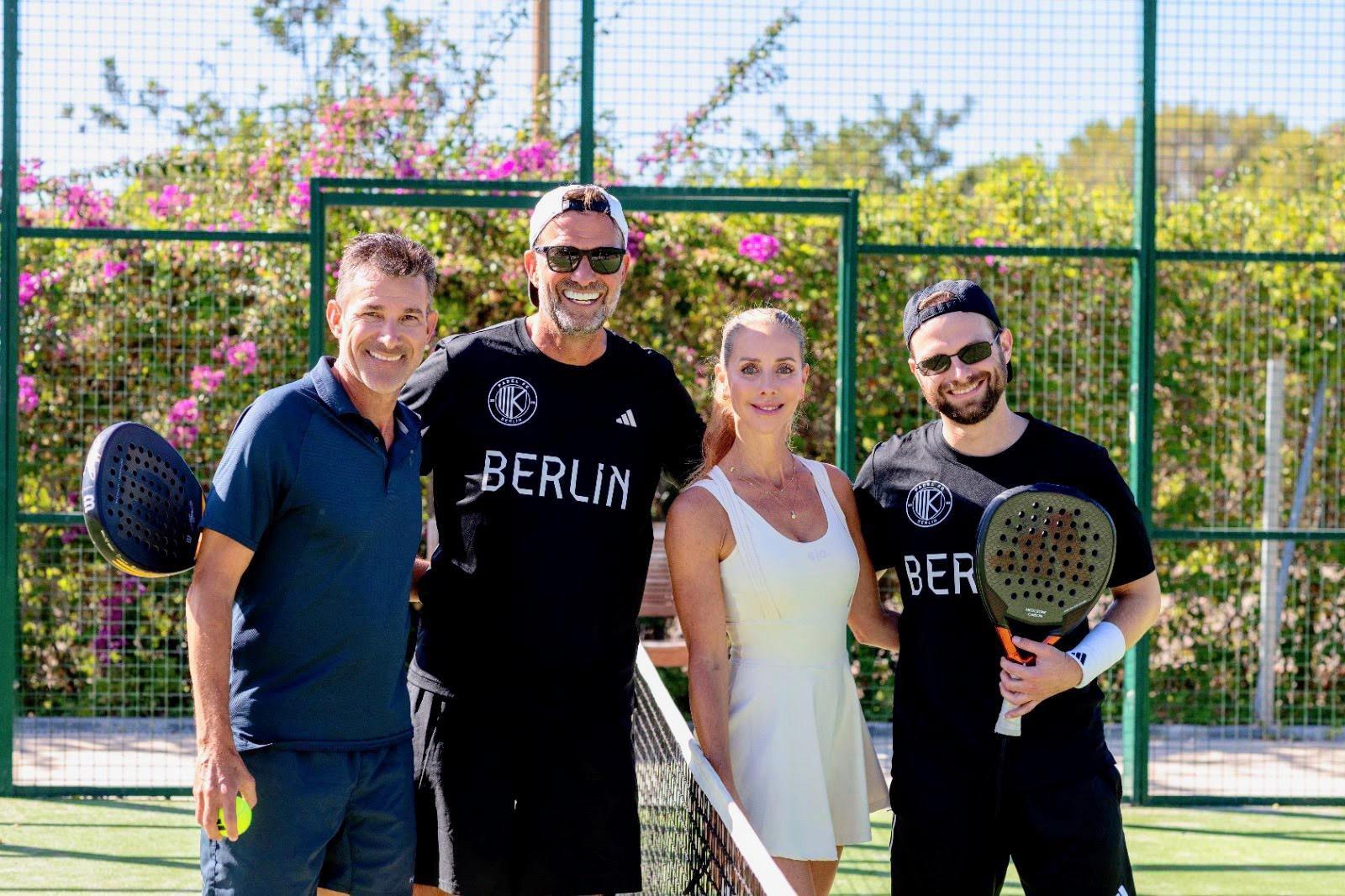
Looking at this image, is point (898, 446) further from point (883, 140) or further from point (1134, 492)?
point (883, 140)

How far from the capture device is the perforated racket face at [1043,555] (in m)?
3.26

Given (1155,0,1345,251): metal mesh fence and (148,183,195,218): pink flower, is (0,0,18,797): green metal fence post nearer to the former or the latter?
(148,183,195,218): pink flower

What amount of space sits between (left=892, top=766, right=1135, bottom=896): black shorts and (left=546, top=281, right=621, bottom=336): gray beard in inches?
53.0

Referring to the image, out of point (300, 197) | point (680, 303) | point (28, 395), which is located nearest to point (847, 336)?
point (680, 303)

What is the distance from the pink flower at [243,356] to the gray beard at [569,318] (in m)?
3.70

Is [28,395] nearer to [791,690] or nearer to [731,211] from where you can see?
[731,211]

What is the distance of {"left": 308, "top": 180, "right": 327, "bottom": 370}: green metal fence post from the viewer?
629cm

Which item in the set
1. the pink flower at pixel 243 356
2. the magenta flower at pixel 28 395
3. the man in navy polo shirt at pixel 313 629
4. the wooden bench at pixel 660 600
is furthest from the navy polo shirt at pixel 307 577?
the magenta flower at pixel 28 395

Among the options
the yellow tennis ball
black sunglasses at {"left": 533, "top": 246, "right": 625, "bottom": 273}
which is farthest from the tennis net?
black sunglasses at {"left": 533, "top": 246, "right": 625, "bottom": 273}

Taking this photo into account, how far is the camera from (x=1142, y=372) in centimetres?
670

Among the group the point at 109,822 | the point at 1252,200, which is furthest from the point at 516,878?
the point at 1252,200

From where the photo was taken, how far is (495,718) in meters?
3.62

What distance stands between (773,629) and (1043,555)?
0.66 meters

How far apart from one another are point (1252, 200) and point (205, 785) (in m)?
7.26
